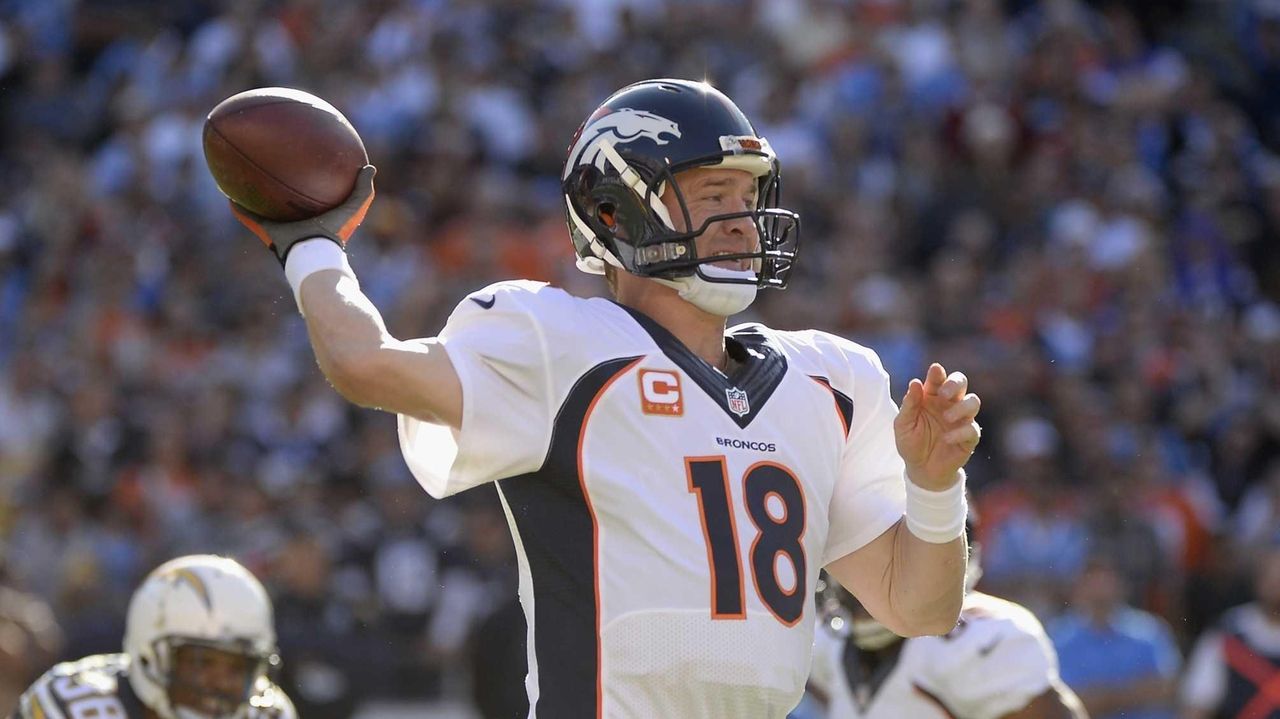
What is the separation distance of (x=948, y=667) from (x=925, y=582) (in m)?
1.50

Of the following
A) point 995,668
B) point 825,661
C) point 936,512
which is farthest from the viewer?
point 825,661

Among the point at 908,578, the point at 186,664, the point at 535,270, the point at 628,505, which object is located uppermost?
the point at 628,505

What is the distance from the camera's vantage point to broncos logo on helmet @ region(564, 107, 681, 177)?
3.73 metres

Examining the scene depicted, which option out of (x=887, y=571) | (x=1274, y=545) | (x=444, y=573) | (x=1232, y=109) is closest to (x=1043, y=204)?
(x=1232, y=109)

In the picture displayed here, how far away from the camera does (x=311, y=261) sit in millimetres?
3381

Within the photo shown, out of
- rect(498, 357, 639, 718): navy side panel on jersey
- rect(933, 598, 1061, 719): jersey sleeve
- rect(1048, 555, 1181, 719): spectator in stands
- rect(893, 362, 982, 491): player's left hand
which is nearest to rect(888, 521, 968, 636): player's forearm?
rect(893, 362, 982, 491): player's left hand

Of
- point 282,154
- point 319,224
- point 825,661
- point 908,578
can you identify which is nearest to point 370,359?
point 319,224

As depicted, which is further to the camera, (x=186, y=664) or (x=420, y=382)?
(x=186, y=664)

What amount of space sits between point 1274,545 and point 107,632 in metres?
5.66

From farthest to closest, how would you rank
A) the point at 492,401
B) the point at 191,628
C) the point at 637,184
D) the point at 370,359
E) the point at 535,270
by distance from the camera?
the point at 535,270, the point at 191,628, the point at 637,184, the point at 492,401, the point at 370,359

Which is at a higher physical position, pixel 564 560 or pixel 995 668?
pixel 564 560

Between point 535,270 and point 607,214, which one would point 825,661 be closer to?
point 607,214

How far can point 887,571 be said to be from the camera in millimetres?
3777

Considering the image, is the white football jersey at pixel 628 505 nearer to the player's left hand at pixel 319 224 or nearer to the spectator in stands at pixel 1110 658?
the player's left hand at pixel 319 224
